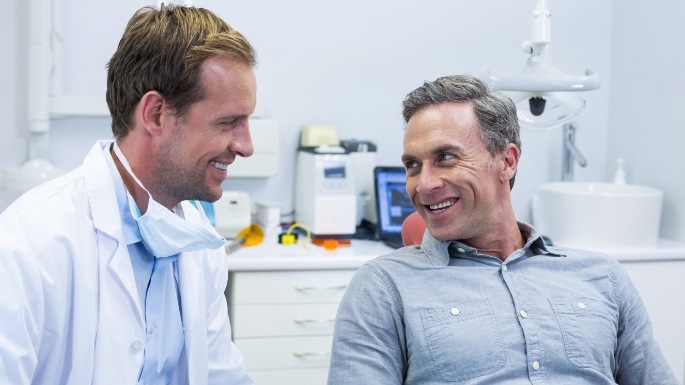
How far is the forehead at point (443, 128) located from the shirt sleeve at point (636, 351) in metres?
0.47

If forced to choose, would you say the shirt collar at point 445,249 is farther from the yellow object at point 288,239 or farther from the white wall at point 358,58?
the white wall at point 358,58

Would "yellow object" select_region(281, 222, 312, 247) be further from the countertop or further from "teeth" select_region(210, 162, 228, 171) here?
"teeth" select_region(210, 162, 228, 171)

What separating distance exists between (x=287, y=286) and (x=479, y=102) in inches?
42.5

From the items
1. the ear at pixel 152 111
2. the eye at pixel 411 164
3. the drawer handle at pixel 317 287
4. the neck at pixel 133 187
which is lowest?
the drawer handle at pixel 317 287

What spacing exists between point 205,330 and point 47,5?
167cm

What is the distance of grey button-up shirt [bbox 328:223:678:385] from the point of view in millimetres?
1541

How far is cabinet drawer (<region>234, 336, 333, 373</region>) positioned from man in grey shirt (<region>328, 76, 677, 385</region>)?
893 mm

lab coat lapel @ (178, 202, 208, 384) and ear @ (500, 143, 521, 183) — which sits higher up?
ear @ (500, 143, 521, 183)

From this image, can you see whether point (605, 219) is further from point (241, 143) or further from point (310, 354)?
point (241, 143)

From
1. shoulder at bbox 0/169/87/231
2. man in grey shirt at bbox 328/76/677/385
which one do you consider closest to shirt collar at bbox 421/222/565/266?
man in grey shirt at bbox 328/76/677/385

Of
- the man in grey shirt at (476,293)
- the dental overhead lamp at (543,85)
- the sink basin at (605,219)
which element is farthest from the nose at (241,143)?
the sink basin at (605,219)

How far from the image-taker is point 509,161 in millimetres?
1755

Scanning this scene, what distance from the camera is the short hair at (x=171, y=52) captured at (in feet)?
4.61

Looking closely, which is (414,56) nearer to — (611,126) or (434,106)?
(611,126)
